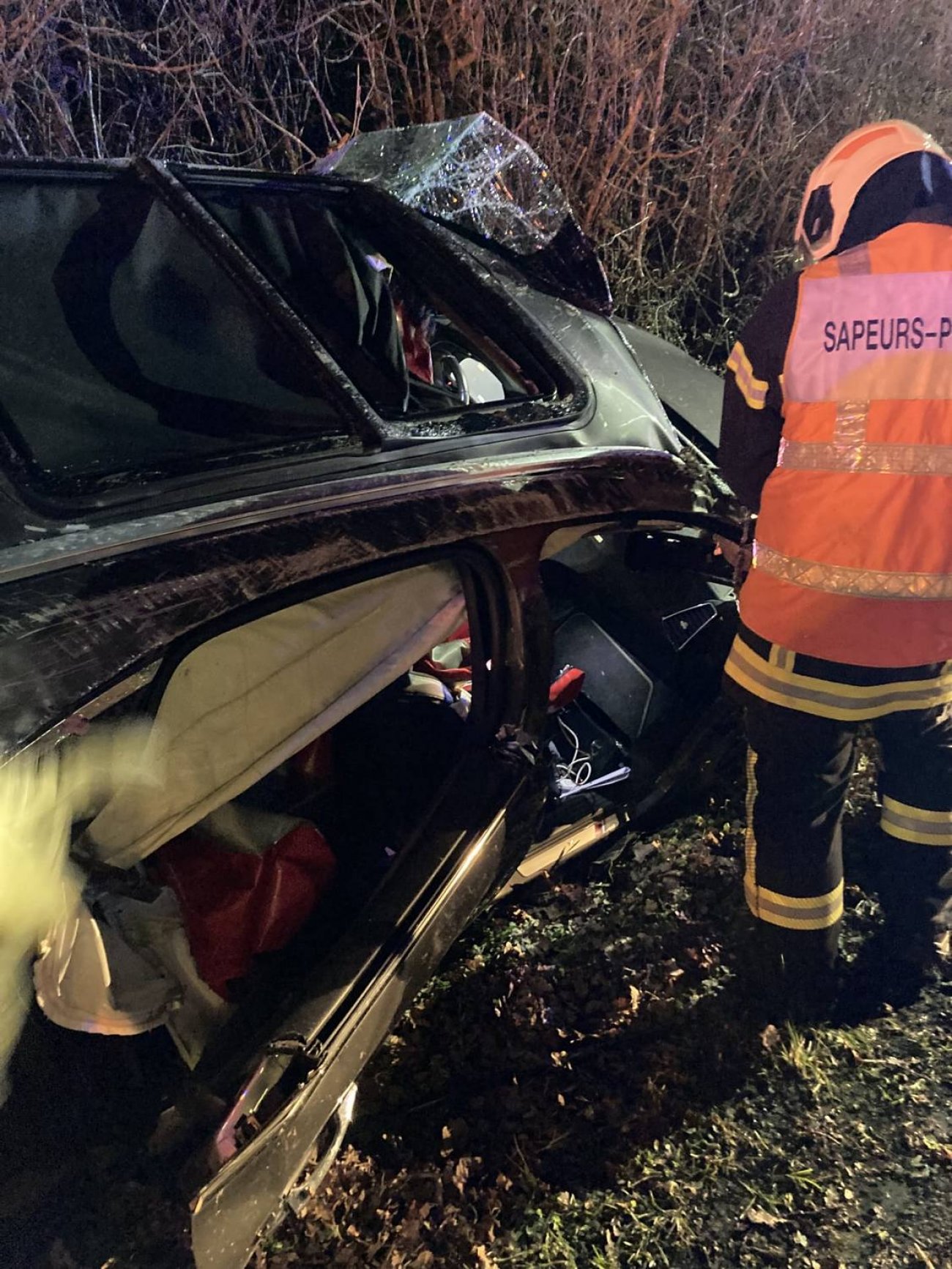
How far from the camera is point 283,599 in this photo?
1.44 meters

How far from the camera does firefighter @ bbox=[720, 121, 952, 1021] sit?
1706 mm

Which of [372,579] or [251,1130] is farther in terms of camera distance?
[372,579]

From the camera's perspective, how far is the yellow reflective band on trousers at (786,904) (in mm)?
2068

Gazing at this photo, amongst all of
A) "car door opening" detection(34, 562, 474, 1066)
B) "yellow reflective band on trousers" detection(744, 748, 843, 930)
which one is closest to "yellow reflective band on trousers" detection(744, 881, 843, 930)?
"yellow reflective band on trousers" detection(744, 748, 843, 930)

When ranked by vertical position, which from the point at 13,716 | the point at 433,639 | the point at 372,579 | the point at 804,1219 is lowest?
the point at 804,1219

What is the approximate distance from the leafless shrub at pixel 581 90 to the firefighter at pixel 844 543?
3.05m

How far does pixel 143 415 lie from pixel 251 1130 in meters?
1.24

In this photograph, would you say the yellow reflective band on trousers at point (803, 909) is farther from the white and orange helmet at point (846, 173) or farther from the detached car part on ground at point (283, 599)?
the white and orange helmet at point (846, 173)

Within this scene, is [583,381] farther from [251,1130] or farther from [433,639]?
[251,1130]

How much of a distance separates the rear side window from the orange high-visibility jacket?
0.93 meters

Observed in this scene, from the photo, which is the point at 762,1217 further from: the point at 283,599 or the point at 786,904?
the point at 283,599

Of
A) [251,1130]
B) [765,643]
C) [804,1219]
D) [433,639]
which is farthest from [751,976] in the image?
[251,1130]

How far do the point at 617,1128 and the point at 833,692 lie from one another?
3.42 ft

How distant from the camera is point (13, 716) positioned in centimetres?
107
